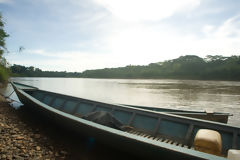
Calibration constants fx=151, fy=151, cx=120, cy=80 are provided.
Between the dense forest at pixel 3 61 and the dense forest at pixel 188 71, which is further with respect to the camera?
the dense forest at pixel 188 71

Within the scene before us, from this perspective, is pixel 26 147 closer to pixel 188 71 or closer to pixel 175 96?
pixel 175 96

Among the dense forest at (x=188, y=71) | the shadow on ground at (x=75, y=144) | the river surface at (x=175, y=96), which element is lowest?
the shadow on ground at (x=75, y=144)

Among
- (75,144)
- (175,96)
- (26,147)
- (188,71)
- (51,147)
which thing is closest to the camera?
(26,147)

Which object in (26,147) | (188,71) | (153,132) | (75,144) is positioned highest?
(188,71)

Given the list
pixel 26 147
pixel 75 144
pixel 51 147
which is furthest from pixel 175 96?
pixel 26 147

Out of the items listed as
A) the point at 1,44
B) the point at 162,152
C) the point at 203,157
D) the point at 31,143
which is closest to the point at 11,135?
the point at 31,143

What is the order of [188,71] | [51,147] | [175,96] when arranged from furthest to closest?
[188,71] < [175,96] < [51,147]

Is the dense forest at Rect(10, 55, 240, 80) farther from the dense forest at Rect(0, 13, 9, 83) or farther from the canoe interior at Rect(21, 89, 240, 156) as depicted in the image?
the canoe interior at Rect(21, 89, 240, 156)

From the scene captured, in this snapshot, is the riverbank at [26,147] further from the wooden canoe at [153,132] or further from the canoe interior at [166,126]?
the canoe interior at [166,126]

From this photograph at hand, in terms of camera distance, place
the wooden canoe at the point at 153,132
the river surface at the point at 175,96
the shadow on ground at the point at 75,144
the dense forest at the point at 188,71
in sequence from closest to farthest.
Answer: the wooden canoe at the point at 153,132
the shadow on ground at the point at 75,144
the river surface at the point at 175,96
the dense forest at the point at 188,71

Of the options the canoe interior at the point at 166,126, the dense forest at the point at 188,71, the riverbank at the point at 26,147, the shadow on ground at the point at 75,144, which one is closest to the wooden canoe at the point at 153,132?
the canoe interior at the point at 166,126

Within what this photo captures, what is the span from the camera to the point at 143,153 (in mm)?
2637

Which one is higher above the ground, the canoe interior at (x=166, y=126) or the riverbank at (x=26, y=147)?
the canoe interior at (x=166, y=126)

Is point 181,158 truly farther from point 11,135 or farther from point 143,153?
point 11,135
